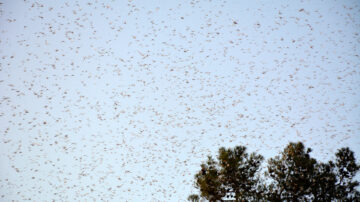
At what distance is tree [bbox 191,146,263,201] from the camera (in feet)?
89.2

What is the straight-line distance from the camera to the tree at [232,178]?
89.2ft

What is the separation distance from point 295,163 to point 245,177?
4.97m

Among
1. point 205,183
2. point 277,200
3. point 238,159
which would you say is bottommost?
point 277,200

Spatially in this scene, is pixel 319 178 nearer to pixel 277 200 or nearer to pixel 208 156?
pixel 277 200

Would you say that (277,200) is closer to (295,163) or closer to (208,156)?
(295,163)

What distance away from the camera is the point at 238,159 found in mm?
27766

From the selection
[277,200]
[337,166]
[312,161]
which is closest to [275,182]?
[277,200]

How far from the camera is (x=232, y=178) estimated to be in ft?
89.5

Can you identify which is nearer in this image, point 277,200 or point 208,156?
point 277,200

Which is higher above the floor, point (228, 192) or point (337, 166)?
point (337, 166)

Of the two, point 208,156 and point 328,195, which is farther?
point 208,156

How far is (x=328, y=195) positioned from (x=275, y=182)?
15.7 ft

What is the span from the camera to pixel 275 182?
27719 mm

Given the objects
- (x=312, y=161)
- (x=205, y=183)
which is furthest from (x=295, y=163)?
(x=205, y=183)
